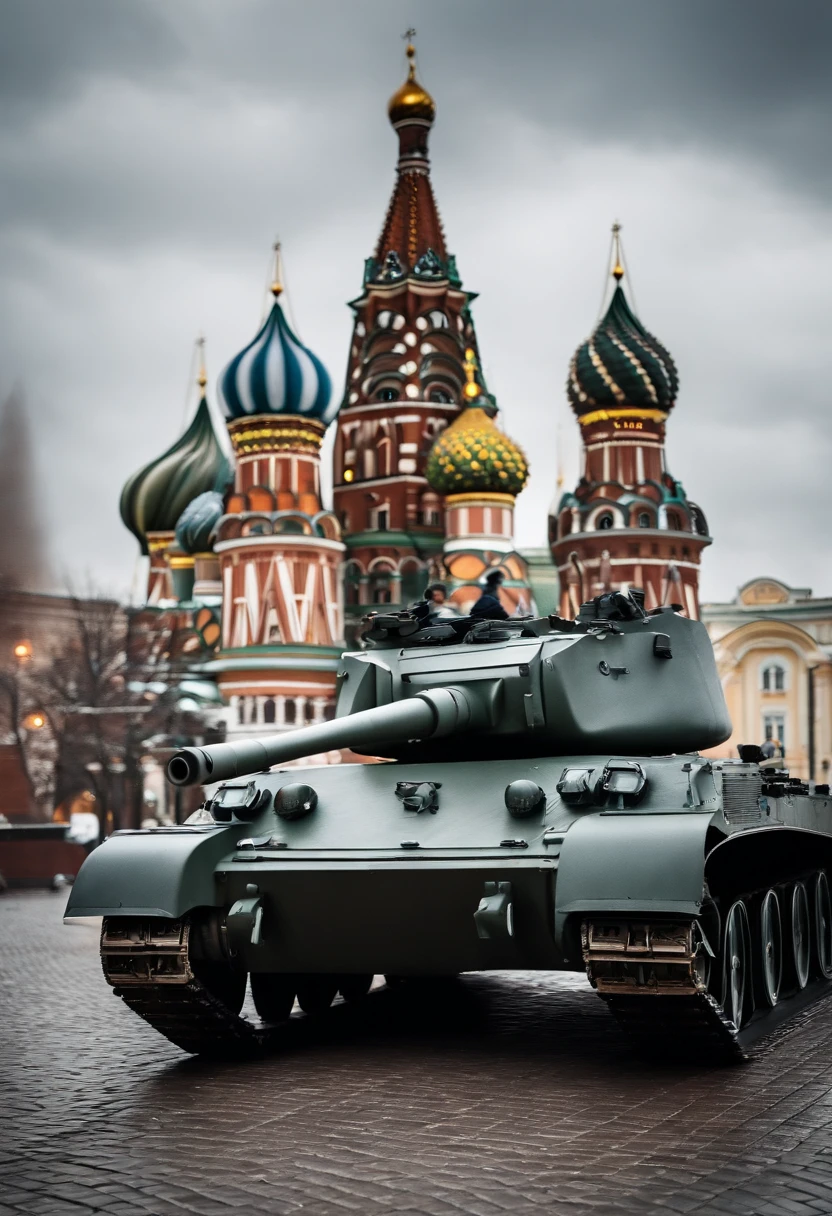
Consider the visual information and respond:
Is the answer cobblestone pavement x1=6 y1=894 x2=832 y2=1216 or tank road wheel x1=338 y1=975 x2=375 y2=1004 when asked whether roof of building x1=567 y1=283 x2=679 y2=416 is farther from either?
cobblestone pavement x1=6 y1=894 x2=832 y2=1216

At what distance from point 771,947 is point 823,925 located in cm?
182

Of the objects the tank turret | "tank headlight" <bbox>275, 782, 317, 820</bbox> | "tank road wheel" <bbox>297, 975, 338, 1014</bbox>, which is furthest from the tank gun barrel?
"tank road wheel" <bbox>297, 975, 338, 1014</bbox>

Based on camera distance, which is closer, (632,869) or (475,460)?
(632,869)

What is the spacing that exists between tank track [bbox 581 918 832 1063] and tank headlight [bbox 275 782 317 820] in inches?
76.4

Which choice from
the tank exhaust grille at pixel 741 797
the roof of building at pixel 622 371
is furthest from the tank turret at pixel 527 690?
the roof of building at pixel 622 371

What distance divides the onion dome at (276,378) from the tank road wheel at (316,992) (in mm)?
38841

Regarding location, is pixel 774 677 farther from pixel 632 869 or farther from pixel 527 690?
pixel 632 869

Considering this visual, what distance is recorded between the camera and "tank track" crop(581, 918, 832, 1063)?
729cm

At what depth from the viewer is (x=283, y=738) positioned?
27.8 ft

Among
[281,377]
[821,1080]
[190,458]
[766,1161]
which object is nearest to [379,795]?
[821,1080]

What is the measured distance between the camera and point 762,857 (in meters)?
9.35

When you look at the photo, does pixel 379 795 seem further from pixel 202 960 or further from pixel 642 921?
pixel 642 921

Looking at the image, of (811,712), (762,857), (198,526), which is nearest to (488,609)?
(762,857)

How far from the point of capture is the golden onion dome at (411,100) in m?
54.4
